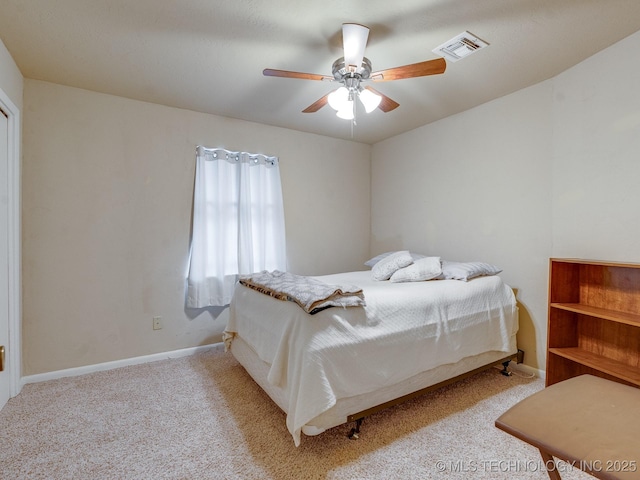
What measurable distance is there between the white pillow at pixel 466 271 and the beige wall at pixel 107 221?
2.22 meters

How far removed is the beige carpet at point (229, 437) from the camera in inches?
60.1

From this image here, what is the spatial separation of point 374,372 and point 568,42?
2.39 meters

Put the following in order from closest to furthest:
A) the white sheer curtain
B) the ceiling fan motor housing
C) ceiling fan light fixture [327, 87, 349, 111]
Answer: the ceiling fan motor housing, ceiling fan light fixture [327, 87, 349, 111], the white sheer curtain

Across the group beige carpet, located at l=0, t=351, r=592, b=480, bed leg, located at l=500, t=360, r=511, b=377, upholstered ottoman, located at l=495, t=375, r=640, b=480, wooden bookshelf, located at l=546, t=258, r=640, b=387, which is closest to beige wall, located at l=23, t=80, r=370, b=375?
beige carpet, located at l=0, t=351, r=592, b=480

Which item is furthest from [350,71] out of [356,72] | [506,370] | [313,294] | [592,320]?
[506,370]

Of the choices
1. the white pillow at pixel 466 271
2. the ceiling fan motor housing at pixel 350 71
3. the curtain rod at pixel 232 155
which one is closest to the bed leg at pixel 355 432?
the white pillow at pixel 466 271

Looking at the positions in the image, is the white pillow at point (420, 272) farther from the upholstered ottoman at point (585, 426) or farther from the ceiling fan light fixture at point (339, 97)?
the ceiling fan light fixture at point (339, 97)

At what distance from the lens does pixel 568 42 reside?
6.44 feet

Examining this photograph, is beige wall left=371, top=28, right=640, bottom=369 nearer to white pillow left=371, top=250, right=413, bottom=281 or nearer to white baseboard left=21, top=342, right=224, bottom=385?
white pillow left=371, top=250, right=413, bottom=281

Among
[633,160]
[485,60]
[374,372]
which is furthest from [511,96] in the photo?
[374,372]

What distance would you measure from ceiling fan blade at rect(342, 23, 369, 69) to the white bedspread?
4.65 ft

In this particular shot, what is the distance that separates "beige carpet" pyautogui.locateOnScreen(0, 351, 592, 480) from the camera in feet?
5.01

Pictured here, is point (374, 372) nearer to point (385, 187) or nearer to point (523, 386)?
point (523, 386)

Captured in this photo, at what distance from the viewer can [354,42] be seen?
1.74 metres
